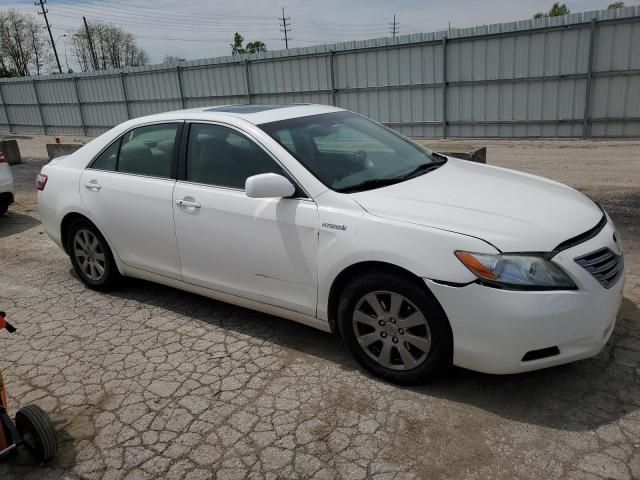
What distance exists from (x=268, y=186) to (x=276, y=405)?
1.30 meters

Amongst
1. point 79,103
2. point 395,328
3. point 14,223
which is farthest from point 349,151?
point 79,103

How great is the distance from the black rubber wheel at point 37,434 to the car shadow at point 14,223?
18.0 feet

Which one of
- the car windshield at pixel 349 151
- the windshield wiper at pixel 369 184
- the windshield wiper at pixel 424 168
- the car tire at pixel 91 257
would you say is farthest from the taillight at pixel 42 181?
the windshield wiper at pixel 424 168

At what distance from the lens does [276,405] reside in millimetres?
3125

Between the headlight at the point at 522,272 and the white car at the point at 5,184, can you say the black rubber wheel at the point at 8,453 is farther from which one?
the white car at the point at 5,184

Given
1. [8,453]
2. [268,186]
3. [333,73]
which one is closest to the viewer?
[8,453]

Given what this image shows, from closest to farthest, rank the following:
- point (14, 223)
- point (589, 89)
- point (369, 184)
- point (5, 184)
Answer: point (369, 184) → point (5, 184) → point (14, 223) → point (589, 89)

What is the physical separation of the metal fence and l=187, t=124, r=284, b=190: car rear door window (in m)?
11.8

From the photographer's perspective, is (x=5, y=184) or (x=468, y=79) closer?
(x=5, y=184)

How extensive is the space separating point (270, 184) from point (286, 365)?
1191 millimetres

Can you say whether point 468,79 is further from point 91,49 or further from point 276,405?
point 91,49

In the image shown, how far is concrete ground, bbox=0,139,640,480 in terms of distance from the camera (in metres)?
2.63

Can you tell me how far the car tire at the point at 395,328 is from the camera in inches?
116

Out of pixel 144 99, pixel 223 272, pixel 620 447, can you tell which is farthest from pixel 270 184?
pixel 144 99
